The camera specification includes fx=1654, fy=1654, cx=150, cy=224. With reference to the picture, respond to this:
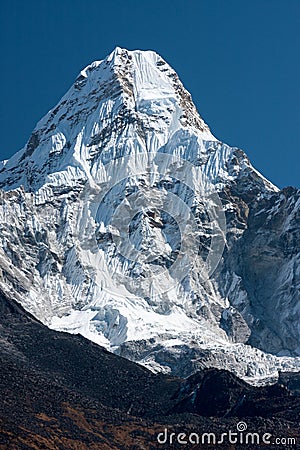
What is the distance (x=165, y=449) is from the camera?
199375mm

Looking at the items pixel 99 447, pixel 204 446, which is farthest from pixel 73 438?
pixel 204 446

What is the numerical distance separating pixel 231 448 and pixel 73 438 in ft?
62.4

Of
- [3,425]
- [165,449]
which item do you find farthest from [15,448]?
[165,449]

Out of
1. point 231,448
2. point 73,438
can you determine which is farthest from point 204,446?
point 73,438

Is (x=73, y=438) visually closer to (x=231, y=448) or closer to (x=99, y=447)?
(x=99, y=447)

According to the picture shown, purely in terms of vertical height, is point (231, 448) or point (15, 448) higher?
point (231, 448)

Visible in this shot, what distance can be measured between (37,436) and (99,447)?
1007cm

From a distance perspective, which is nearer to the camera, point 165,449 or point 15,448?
point 15,448

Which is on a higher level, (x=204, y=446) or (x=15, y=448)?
(x=204, y=446)

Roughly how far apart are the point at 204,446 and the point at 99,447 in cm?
1272

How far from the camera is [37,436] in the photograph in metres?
193

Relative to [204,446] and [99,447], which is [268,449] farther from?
[99,447]

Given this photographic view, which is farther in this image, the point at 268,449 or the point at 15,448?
the point at 268,449

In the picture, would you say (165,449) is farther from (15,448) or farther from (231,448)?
(15,448)
